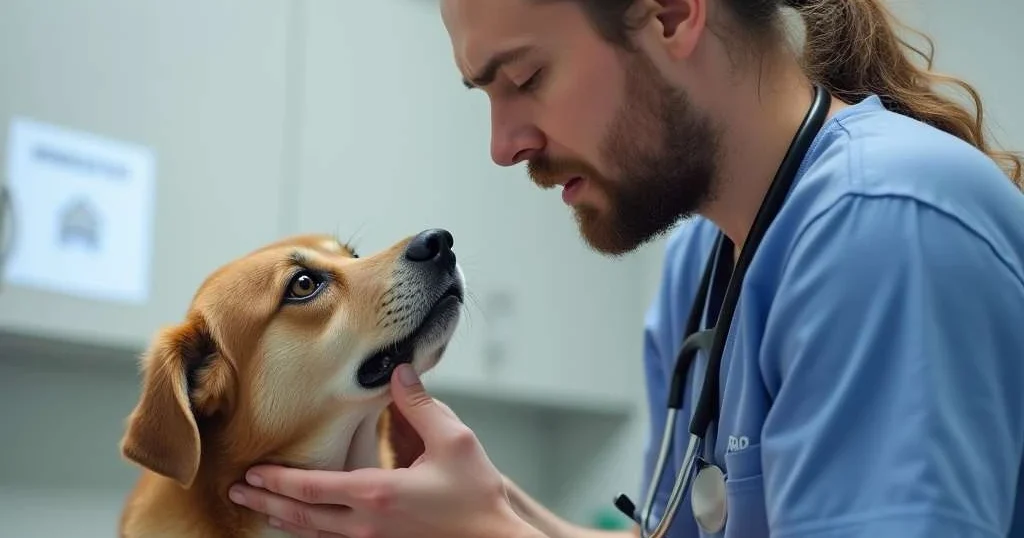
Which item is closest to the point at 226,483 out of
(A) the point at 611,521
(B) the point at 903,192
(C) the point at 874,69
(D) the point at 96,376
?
(B) the point at 903,192

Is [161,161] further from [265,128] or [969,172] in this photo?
[969,172]

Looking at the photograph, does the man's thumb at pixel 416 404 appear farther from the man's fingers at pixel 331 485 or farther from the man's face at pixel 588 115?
the man's face at pixel 588 115

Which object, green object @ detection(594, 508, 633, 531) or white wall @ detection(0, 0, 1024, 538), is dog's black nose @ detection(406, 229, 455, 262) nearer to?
white wall @ detection(0, 0, 1024, 538)

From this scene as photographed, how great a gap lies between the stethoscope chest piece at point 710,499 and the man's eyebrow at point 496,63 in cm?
50

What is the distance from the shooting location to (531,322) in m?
2.91

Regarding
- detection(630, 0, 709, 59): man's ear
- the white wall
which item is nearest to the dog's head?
detection(630, 0, 709, 59): man's ear

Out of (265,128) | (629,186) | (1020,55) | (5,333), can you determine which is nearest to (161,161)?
(265,128)

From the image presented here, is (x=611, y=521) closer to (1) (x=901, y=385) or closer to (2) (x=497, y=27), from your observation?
(2) (x=497, y=27)

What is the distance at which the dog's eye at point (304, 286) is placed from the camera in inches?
56.0

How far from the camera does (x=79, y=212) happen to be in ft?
7.15

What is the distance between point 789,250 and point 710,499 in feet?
0.96

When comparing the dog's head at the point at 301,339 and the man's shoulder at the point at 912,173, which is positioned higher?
the man's shoulder at the point at 912,173

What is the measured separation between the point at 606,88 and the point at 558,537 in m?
0.70

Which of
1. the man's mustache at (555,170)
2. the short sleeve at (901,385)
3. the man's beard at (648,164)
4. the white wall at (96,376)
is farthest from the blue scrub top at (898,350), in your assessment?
the white wall at (96,376)
